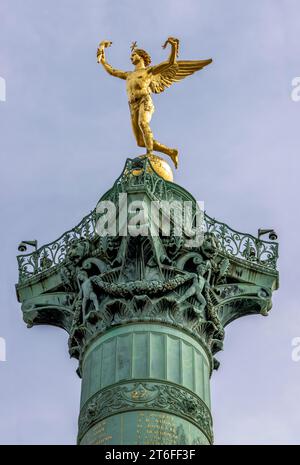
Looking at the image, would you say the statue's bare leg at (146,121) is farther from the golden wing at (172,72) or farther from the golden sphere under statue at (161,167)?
the golden wing at (172,72)

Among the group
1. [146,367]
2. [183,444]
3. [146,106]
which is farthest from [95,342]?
[146,106]

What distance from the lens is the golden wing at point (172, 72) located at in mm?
43438

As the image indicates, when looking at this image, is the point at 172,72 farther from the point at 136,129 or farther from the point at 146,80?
the point at 136,129

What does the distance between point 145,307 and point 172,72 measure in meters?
10.6

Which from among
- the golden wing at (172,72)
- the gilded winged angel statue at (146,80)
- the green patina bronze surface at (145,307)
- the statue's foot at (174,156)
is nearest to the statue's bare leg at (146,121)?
the gilded winged angel statue at (146,80)

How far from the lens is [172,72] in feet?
144

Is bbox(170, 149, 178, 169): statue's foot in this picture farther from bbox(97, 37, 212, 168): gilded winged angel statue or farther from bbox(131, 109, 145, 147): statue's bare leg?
bbox(131, 109, 145, 147): statue's bare leg

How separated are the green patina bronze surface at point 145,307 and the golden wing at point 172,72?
5.05 m

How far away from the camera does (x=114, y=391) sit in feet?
113

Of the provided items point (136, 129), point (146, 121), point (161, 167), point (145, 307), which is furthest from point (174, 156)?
point (145, 307)

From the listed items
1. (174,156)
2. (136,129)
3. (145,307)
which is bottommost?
(145,307)

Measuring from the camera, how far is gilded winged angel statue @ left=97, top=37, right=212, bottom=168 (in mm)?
42531

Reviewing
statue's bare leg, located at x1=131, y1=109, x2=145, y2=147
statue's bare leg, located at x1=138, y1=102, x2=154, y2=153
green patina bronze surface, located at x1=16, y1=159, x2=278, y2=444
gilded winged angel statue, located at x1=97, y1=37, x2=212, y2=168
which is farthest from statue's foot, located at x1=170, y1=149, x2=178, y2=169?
green patina bronze surface, located at x1=16, y1=159, x2=278, y2=444
